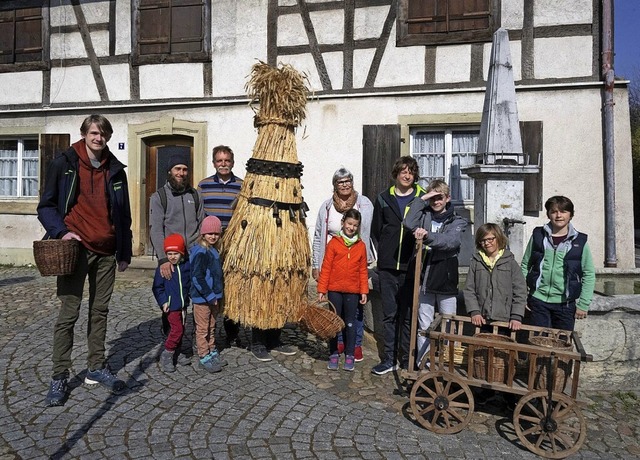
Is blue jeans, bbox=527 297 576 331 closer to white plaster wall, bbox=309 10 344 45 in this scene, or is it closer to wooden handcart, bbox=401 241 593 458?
wooden handcart, bbox=401 241 593 458

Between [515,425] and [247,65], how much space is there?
274 inches

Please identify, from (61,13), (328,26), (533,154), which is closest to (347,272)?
(533,154)

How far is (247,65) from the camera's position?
8.27m

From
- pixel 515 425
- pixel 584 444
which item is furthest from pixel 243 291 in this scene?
pixel 584 444

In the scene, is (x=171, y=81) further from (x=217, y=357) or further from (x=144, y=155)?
(x=217, y=357)

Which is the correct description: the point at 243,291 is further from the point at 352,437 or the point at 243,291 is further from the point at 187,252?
the point at 352,437

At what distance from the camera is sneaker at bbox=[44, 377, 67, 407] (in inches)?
126

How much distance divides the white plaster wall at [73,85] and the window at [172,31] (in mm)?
1013

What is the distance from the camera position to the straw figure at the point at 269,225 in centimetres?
388

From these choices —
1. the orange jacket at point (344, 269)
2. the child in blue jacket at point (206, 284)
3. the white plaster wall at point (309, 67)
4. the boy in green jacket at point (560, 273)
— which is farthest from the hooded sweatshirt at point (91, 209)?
the white plaster wall at point (309, 67)

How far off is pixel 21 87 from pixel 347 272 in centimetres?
843

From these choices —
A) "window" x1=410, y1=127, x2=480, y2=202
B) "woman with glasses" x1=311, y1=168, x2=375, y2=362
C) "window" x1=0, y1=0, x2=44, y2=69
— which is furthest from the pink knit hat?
"window" x1=0, y1=0, x2=44, y2=69

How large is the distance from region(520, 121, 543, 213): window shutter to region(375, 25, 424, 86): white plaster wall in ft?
5.50

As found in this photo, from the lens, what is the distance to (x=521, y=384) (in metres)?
3.02
